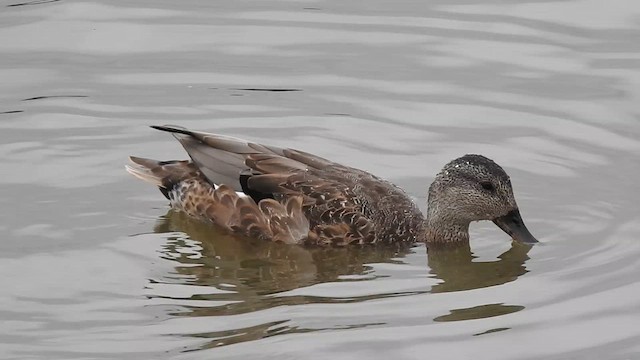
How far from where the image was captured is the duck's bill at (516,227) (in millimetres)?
11867

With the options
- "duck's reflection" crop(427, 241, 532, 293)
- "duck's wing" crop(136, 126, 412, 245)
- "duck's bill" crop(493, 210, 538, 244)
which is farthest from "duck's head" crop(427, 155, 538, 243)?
"duck's wing" crop(136, 126, 412, 245)

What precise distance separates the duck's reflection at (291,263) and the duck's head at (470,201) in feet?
0.56

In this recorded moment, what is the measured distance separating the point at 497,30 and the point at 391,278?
557cm

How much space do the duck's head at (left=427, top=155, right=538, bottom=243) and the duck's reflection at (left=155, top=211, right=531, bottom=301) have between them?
17 cm

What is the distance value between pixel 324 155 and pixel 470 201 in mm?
1799

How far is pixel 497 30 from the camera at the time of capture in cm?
1609

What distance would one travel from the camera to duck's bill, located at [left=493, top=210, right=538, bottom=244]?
Answer: 38.9ft

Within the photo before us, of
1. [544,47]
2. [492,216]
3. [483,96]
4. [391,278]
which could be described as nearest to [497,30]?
[544,47]

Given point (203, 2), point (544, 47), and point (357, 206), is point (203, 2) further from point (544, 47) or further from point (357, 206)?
point (357, 206)

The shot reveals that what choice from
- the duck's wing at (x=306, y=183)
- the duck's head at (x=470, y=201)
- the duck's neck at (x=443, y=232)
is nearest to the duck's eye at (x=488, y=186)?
the duck's head at (x=470, y=201)

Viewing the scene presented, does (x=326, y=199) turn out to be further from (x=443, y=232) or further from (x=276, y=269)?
Answer: (x=443, y=232)

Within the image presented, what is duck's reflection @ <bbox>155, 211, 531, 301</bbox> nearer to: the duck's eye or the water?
the water

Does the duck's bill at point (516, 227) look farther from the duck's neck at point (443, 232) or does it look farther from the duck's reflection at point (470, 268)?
the duck's neck at point (443, 232)

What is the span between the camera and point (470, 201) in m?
12.2
